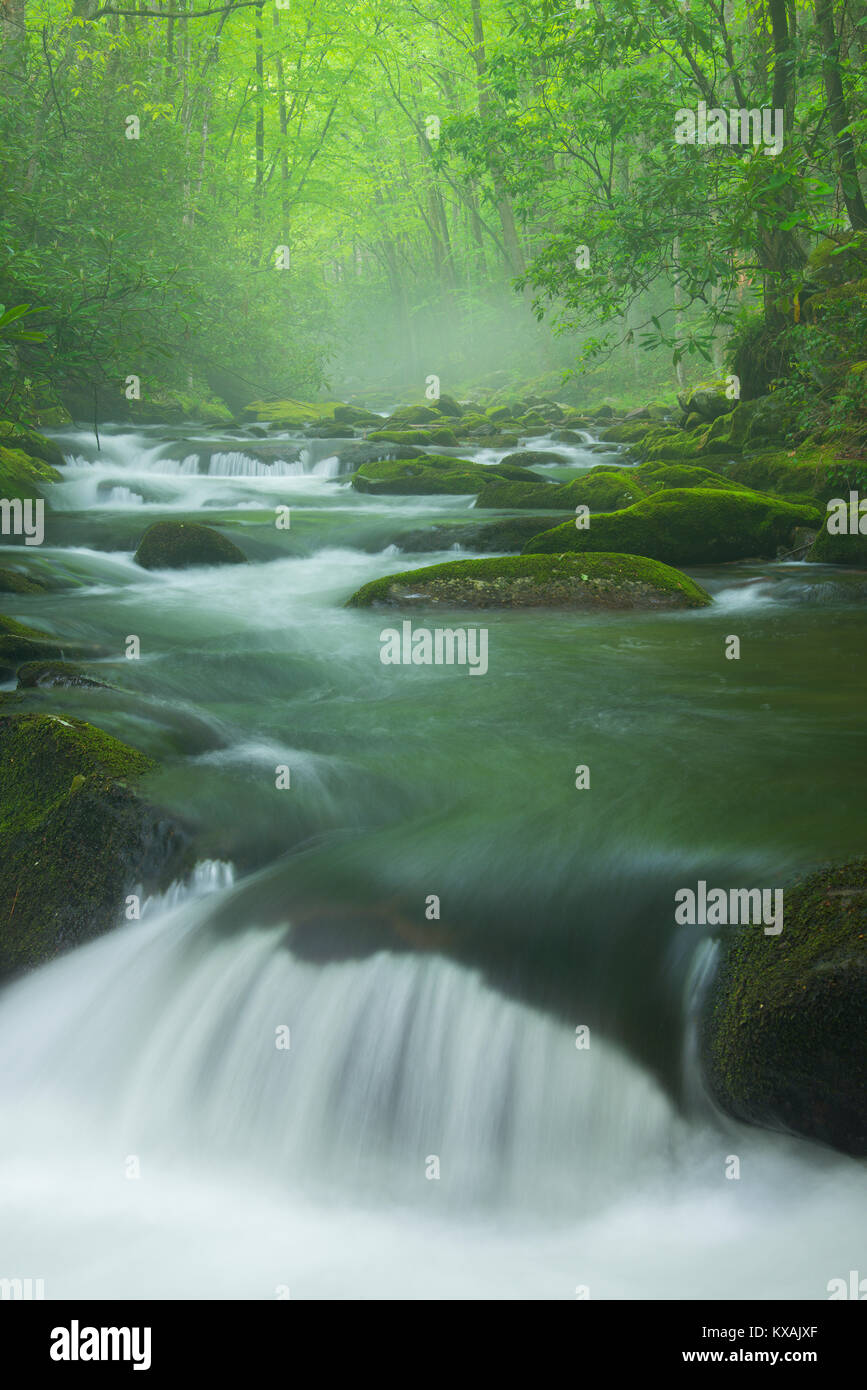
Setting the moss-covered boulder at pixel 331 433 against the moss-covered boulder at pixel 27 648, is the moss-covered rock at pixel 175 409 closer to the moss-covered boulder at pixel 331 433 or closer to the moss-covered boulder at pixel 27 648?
the moss-covered boulder at pixel 331 433

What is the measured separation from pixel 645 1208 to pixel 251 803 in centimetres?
262

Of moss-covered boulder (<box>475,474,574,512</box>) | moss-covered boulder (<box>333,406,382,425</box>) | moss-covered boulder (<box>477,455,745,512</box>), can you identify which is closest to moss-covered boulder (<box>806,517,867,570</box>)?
moss-covered boulder (<box>477,455,745,512</box>)

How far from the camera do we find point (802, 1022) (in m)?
2.92

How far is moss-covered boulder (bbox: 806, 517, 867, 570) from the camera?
32.1 feet

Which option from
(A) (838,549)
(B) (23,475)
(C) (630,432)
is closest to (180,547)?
(B) (23,475)

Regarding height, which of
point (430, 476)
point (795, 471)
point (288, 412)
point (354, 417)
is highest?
point (288, 412)

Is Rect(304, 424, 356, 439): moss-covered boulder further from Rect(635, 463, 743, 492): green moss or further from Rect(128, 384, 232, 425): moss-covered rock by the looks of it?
Rect(635, 463, 743, 492): green moss

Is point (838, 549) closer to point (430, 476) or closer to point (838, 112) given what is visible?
point (838, 112)

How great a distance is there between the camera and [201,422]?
934 inches

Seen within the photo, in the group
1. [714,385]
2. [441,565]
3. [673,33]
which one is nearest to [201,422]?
[714,385]

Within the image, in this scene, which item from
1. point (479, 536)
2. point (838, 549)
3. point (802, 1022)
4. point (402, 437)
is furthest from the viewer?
point (402, 437)

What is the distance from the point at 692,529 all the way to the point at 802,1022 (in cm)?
787
